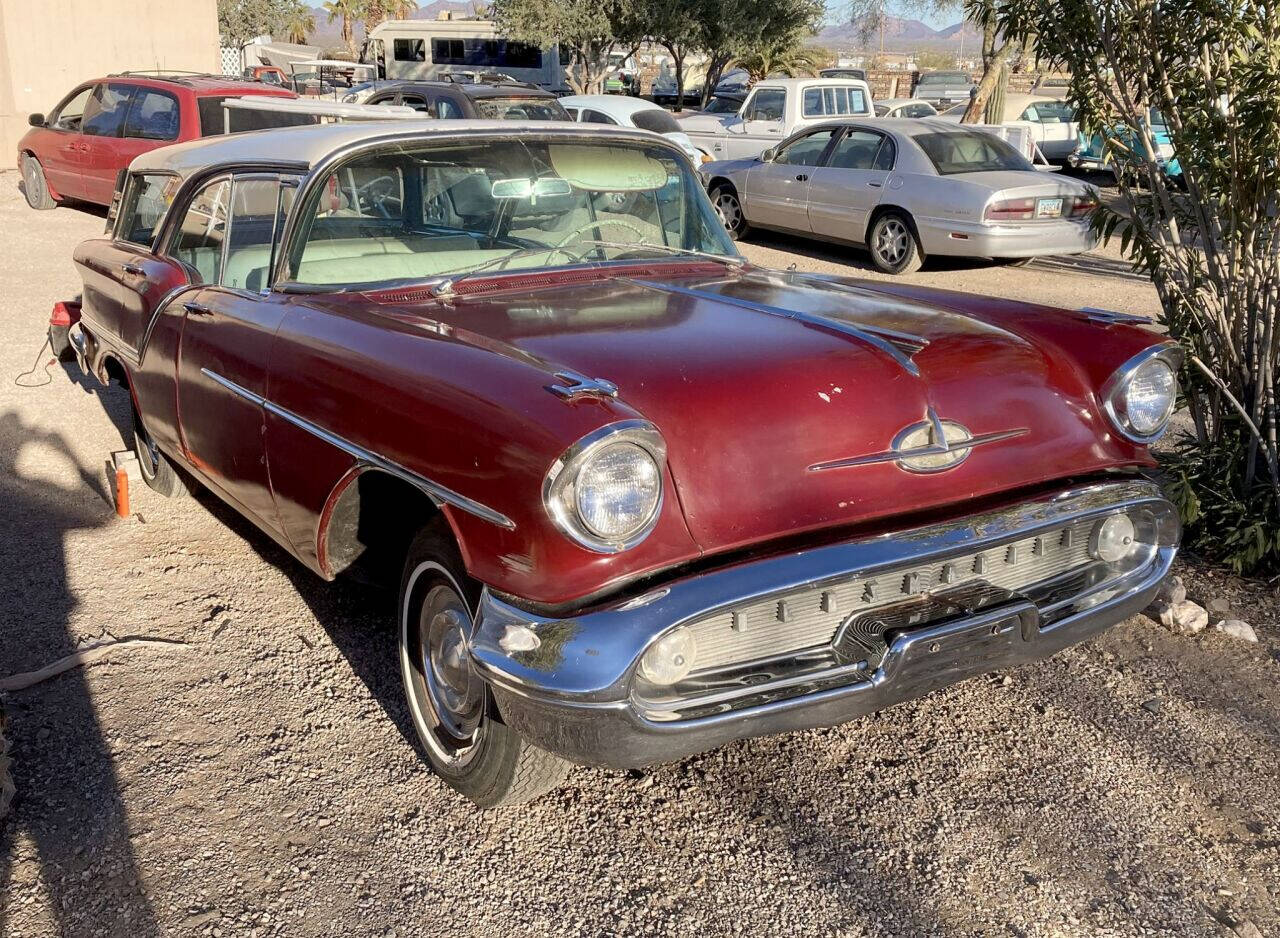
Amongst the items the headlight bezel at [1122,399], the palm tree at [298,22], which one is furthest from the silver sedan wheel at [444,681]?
the palm tree at [298,22]

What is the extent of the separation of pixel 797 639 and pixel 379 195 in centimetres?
205

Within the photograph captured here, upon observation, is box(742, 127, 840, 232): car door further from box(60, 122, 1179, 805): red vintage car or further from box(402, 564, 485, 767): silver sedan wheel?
box(402, 564, 485, 767): silver sedan wheel

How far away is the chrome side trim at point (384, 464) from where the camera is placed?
97.8 inches

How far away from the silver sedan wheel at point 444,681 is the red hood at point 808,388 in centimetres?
68

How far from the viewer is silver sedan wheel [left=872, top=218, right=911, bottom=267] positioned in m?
11.2

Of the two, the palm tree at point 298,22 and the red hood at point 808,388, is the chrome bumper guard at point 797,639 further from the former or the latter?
the palm tree at point 298,22

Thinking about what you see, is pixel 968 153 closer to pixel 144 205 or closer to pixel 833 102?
pixel 833 102

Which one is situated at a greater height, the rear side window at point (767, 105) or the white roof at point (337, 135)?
the white roof at point (337, 135)

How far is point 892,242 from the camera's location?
1133 centimetres

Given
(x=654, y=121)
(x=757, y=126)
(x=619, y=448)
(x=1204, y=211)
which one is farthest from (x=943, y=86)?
(x=619, y=448)

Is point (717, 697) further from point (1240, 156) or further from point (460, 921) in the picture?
point (1240, 156)

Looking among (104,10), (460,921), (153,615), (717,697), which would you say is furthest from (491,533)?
(104,10)

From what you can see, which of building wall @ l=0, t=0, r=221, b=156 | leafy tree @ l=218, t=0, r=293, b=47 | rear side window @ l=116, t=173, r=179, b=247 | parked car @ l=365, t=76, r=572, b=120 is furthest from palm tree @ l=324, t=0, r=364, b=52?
rear side window @ l=116, t=173, r=179, b=247

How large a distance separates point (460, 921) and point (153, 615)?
6.55 ft
